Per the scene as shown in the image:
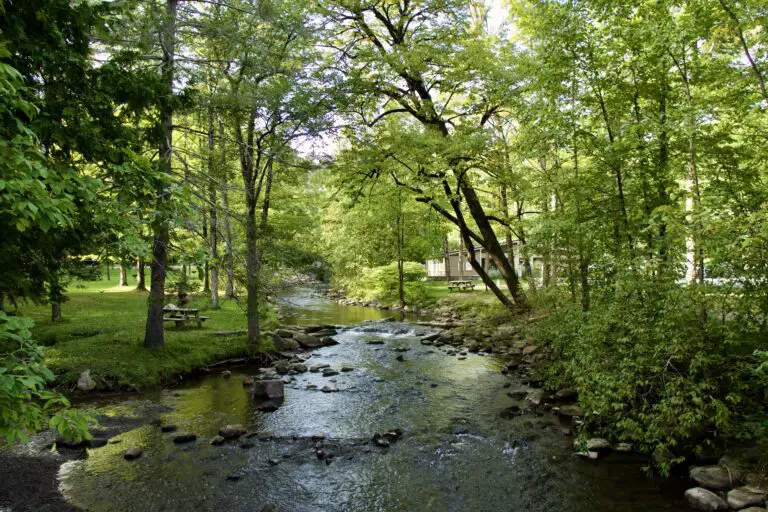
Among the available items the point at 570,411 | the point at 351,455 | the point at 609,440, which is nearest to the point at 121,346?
the point at 351,455

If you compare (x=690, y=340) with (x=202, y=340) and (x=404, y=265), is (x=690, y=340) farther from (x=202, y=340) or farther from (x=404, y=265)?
(x=404, y=265)

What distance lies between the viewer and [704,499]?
6.19 metres

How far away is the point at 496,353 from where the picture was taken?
15891 millimetres

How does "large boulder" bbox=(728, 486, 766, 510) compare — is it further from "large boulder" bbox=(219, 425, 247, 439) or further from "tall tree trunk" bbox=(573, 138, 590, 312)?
"large boulder" bbox=(219, 425, 247, 439)

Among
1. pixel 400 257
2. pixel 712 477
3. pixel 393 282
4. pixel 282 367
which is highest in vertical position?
pixel 400 257

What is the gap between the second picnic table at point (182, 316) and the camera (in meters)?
16.3

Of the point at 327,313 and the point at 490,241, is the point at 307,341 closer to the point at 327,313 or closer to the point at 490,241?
the point at 490,241

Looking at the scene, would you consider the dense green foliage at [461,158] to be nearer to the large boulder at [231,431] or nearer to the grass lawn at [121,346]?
the grass lawn at [121,346]

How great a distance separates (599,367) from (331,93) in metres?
11.9

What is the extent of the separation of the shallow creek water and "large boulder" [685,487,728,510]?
0.20m

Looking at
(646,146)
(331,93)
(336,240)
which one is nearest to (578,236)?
(646,146)

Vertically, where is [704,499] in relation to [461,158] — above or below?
below

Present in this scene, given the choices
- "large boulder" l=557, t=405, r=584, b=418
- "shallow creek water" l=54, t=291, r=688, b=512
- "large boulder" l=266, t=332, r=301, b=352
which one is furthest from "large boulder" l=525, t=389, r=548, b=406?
"large boulder" l=266, t=332, r=301, b=352

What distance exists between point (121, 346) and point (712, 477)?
44.6 feet
